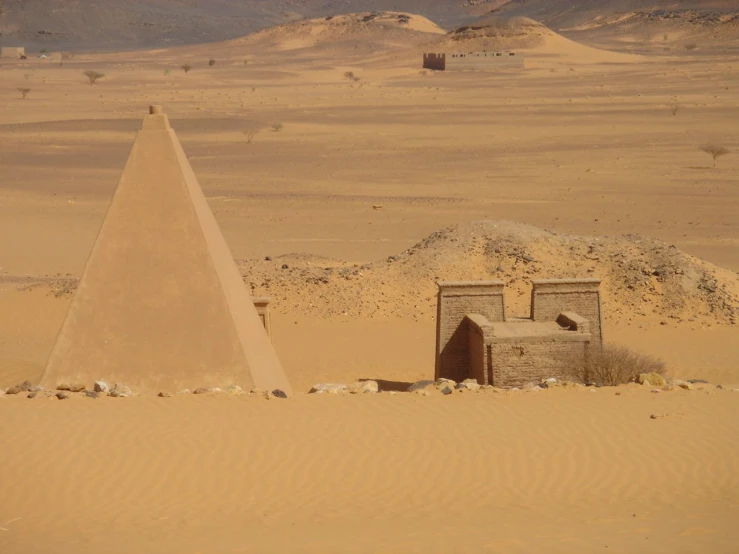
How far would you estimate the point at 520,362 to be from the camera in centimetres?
1262

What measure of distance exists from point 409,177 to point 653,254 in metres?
16.7

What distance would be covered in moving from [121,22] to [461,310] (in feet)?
430

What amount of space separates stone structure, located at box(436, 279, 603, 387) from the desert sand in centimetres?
125

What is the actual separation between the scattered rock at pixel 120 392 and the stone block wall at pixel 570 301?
17.3 ft

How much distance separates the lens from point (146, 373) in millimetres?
10445

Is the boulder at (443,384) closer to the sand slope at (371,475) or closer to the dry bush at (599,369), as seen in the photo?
the sand slope at (371,475)

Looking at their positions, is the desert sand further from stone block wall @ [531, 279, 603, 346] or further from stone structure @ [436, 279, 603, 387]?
stone block wall @ [531, 279, 603, 346]

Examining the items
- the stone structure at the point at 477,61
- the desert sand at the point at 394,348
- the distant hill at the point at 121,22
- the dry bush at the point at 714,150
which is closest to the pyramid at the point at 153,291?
the desert sand at the point at 394,348

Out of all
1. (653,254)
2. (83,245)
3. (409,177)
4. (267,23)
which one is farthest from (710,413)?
(267,23)

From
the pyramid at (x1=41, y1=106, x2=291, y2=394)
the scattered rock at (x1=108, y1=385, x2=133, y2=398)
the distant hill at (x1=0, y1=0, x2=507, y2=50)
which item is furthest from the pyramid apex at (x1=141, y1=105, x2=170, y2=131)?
the distant hill at (x1=0, y1=0, x2=507, y2=50)

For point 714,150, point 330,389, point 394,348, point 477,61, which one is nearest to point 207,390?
point 330,389

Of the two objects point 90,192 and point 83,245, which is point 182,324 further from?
point 90,192

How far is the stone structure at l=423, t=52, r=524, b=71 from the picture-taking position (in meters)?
75.4

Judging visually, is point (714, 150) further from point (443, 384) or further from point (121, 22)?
point (121, 22)
